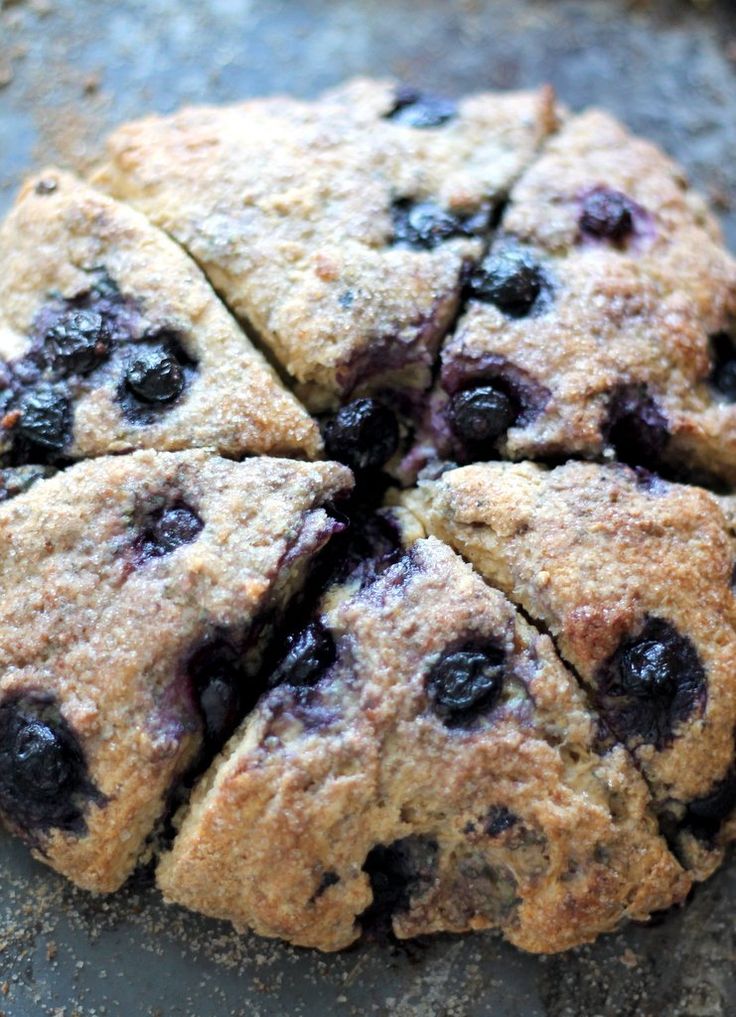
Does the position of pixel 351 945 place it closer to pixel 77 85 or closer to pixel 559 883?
pixel 559 883

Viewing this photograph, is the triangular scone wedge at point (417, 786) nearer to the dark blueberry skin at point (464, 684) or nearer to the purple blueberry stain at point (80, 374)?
the dark blueberry skin at point (464, 684)

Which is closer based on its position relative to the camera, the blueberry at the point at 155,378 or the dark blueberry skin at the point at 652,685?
the dark blueberry skin at the point at 652,685

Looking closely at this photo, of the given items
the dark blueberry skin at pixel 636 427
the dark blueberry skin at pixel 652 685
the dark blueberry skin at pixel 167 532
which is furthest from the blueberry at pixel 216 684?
the dark blueberry skin at pixel 636 427

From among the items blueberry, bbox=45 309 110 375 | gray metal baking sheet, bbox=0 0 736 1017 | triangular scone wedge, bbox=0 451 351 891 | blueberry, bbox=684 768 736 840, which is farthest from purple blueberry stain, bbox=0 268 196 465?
blueberry, bbox=684 768 736 840

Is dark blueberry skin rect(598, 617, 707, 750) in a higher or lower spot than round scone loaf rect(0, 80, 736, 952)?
lower

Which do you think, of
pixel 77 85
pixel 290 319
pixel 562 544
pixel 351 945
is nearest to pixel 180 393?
pixel 290 319

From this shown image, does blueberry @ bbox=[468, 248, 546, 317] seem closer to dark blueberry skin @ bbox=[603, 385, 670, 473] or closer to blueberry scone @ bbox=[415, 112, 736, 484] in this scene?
blueberry scone @ bbox=[415, 112, 736, 484]

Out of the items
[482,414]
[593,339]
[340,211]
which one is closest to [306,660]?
[482,414]
